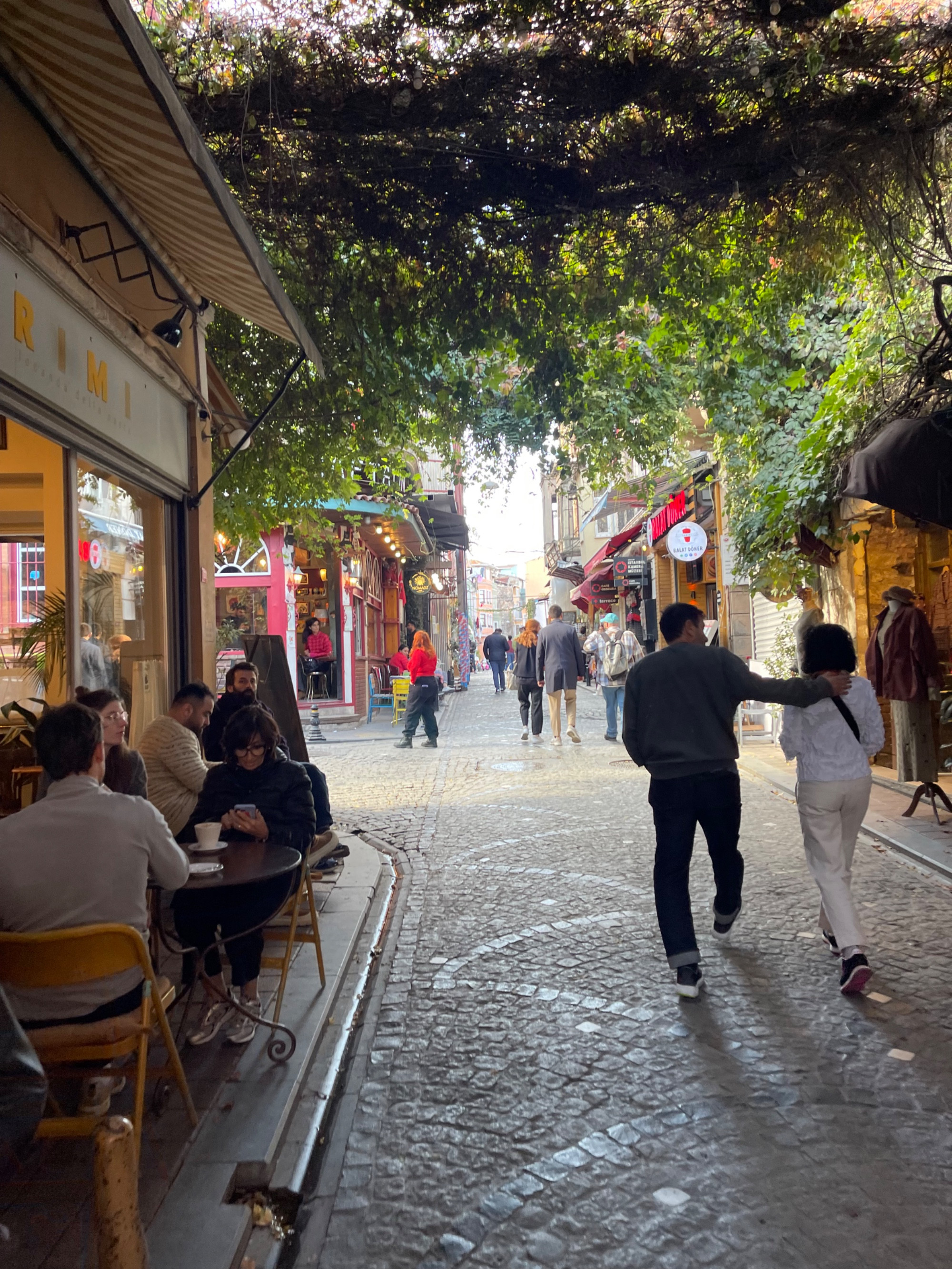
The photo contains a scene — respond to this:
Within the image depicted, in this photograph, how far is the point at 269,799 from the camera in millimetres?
4910

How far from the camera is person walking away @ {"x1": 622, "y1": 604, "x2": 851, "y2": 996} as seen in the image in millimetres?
4727

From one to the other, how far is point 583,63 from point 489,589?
135m

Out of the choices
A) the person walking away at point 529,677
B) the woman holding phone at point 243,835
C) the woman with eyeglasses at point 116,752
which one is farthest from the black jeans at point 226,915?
the person walking away at point 529,677

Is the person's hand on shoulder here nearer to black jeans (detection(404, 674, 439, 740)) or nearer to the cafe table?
the cafe table

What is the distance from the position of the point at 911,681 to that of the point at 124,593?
22.4 ft

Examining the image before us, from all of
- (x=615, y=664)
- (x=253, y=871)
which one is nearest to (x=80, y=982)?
(x=253, y=871)

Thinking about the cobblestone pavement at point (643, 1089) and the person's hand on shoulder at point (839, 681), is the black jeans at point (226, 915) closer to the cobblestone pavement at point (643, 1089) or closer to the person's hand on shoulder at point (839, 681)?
the cobblestone pavement at point (643, 1089)

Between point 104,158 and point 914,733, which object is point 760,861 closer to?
point 914,733

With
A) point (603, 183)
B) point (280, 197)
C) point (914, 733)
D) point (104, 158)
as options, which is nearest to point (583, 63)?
point (603, 183)

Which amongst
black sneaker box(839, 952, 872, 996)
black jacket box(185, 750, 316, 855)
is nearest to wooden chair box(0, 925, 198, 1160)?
black jacket box(185, 750, 316, 855)

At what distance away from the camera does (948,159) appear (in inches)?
259

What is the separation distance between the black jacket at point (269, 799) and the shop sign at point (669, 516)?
1675 centimetres

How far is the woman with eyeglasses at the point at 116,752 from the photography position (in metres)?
4.71

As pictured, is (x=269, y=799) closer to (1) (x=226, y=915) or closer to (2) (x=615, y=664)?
(1) (x=226, y=915)
